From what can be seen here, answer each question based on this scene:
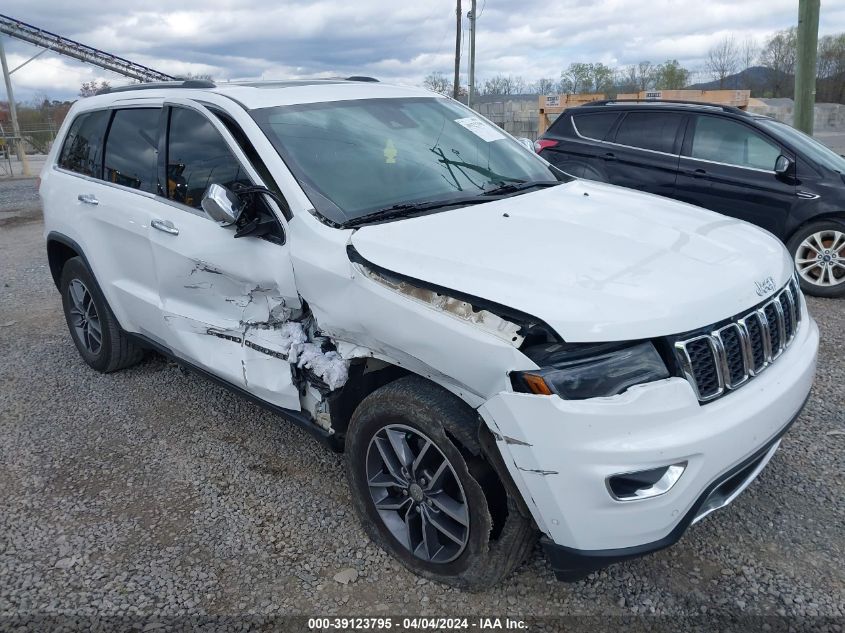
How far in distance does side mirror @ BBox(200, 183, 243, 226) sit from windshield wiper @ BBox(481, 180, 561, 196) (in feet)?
3.87

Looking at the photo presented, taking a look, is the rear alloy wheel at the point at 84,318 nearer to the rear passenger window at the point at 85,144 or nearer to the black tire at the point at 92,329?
the black tire at the point at 92,329

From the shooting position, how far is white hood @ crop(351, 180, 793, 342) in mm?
2137

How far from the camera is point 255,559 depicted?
2.84 meters

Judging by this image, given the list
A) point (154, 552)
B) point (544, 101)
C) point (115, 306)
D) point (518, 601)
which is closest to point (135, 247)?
point (115, 306)

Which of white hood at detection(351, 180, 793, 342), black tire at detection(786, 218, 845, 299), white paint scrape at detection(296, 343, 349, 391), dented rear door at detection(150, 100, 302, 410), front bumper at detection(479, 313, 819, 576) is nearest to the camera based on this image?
front bumper at detection(479, 313, 819, 576)

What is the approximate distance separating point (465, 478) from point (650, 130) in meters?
6.13

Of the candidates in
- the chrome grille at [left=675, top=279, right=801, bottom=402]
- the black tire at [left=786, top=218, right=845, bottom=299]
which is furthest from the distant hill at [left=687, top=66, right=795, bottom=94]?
the chrome grille at [left=675, top=279, right=801, bottom=402]

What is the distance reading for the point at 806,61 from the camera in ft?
30.6

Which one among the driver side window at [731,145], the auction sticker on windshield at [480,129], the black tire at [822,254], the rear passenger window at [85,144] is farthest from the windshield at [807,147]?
the rear passenger window at [85,144]

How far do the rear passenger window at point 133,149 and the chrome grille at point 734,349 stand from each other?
9.81ft

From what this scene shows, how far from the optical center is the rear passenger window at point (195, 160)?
10.7 ft

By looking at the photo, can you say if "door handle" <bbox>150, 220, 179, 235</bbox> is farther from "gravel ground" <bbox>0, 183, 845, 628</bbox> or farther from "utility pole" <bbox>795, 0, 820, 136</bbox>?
"utility pole" <bbox>795, 0, 820, 136</bbox>

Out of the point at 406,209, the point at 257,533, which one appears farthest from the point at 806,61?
the point at 257,533

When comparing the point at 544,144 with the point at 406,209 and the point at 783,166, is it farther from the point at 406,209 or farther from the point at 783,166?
the point at 406,209
